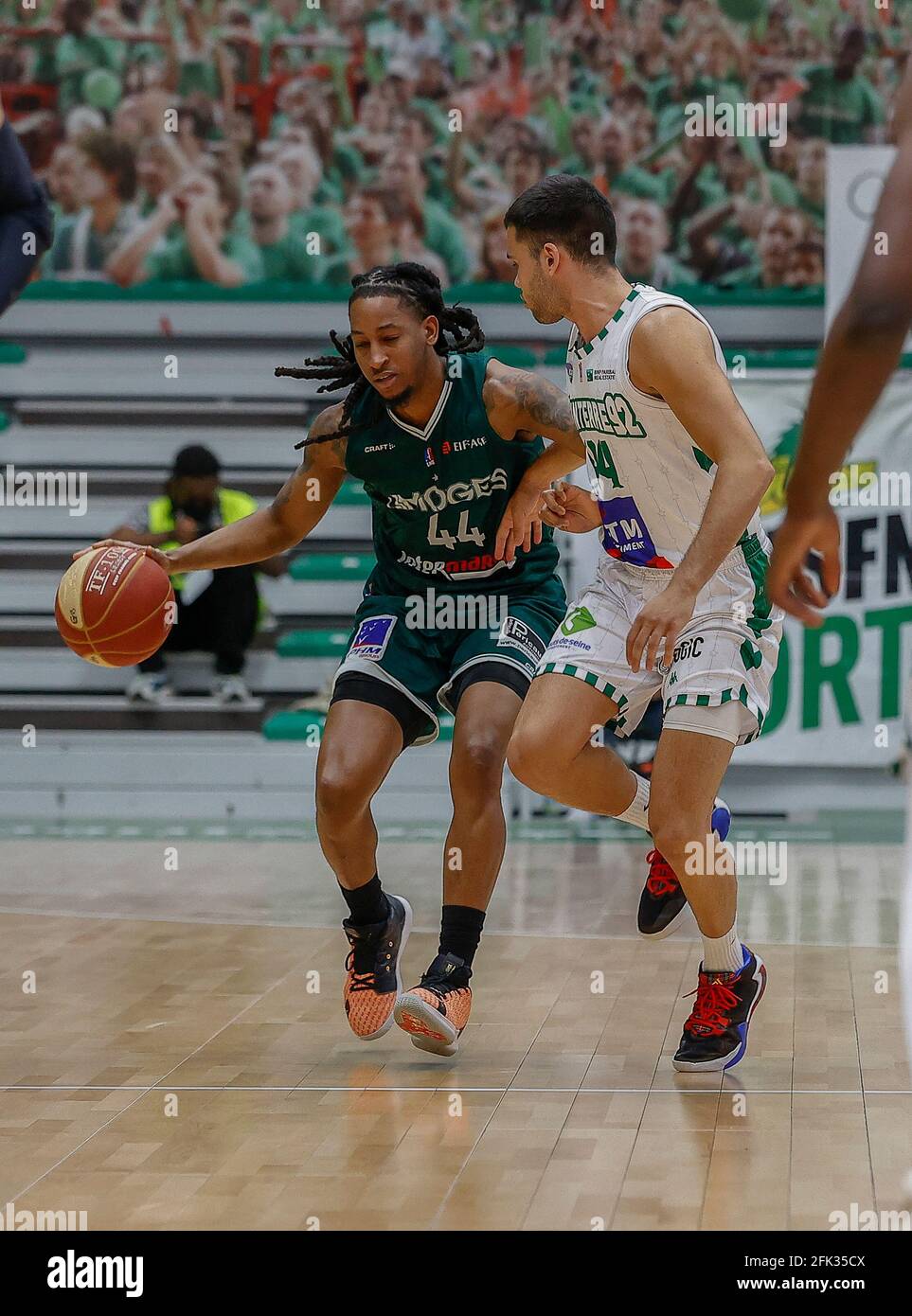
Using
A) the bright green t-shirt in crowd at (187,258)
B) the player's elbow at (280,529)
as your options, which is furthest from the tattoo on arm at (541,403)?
the bright green t-shirt in crowd at (187,258)

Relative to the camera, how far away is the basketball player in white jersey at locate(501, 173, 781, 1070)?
356cm

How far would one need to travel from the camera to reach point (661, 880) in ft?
13.7

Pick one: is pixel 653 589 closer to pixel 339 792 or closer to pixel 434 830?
pixel 339 792

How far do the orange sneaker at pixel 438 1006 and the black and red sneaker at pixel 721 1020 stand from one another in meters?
0.52

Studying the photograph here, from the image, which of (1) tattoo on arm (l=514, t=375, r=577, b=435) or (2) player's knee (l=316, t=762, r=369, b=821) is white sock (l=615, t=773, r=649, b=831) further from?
(1) tattoo on arm (l=514, t=375, r=577, b=435)

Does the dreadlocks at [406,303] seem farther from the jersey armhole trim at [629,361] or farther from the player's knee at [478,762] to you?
the player's knee at [478,762]

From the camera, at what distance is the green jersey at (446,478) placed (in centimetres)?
406

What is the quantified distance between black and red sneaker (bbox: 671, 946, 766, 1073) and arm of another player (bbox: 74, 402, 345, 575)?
1.46 metres

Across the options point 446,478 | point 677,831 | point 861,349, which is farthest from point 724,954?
point 861,349

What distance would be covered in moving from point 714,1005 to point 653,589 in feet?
3.14

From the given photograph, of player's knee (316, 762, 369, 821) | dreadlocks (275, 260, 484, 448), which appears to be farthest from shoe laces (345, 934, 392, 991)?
dreadlocks (275, 260, 484, 448)

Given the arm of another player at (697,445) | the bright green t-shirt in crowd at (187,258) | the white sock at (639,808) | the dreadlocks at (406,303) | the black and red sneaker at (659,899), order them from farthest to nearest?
the bright green t-shirt in crowd at (187,258)
the black and red sneaker at (659,899)
the white sock at (639,808)
the dreadlocks at (406,303)
the arm of another player at (697,445)

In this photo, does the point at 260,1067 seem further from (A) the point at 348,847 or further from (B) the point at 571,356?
(B) the point at 571,356
